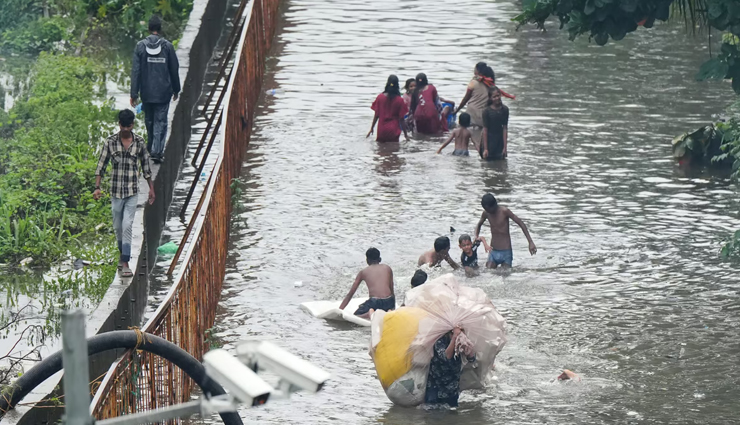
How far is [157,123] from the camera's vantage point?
57.0 ft

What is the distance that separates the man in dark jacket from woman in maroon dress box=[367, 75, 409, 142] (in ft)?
14.6

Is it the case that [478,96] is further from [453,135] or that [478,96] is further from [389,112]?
[389,112]

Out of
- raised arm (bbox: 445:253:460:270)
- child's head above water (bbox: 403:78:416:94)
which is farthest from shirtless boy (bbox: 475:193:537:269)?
child's head above water (bbox: 403:78:416:94)

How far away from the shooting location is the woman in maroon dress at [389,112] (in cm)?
2089

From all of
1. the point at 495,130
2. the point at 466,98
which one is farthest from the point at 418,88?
the point at 495,130

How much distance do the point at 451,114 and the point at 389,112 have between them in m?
1.67

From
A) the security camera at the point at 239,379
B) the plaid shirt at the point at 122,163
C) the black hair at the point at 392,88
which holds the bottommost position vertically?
the black hair at the point at 392,88

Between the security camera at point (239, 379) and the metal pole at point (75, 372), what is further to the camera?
the security camera at point (239, 379)

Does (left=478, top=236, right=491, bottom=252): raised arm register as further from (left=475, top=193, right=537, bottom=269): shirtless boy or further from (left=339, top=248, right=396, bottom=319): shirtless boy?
(left=339, top=248, right=396, bottom=319): shirtless boy

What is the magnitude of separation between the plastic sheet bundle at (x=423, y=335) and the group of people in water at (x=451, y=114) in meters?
8.50

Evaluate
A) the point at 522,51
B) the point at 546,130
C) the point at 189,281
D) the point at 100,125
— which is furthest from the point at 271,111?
the point at 189,281

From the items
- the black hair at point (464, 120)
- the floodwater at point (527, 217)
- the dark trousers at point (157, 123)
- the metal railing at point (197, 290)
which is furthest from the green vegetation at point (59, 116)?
the black hair at point (464, 120)

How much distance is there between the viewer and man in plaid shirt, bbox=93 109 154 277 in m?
13.8

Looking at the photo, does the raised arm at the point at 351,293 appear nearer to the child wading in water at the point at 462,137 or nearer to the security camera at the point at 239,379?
the child wading in water at the point at 462,137
